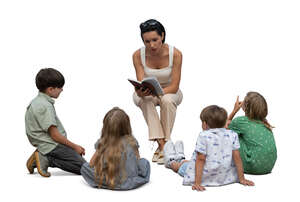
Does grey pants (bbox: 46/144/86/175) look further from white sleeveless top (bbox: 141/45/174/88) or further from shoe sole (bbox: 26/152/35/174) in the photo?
A: white sleeveless top (bbox: 141/45/174/88)

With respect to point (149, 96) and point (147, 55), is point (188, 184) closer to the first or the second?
point (149, 96)

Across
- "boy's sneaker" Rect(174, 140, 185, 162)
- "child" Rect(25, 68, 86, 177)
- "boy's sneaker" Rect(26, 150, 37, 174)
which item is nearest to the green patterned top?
"boy's sneaker" Rect(174, 140, 185, 162)

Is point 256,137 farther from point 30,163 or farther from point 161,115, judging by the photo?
point 30,163

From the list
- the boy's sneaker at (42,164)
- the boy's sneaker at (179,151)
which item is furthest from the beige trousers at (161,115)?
the boy's sneaker at (42,164)

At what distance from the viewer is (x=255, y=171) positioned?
561 centimetres

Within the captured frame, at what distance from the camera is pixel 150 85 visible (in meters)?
6.31

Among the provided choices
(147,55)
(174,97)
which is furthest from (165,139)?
(147,55)

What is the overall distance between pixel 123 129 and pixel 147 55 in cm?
208

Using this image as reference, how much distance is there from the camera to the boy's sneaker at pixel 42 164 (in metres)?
5.54

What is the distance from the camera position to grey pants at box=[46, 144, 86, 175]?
5.60 metres

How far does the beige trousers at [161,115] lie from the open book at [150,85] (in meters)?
0.18

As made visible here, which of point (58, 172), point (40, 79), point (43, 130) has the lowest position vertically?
point (58, 172)

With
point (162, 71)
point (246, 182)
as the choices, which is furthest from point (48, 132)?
point (246, 182)

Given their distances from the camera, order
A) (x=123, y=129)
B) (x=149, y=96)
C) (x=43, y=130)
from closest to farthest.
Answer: (x=123, y=129), (x=43, y=130), (x=149, y=96)
